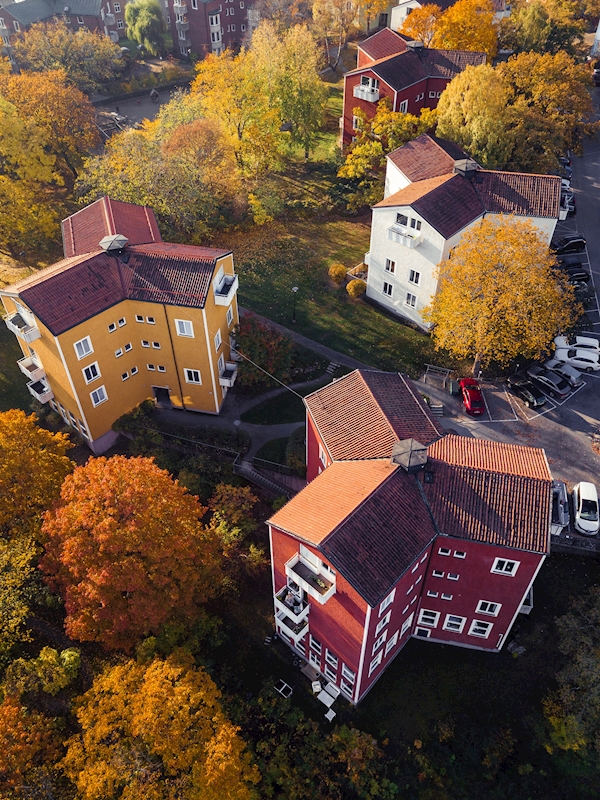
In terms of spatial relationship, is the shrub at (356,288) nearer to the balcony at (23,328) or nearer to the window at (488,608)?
the balcony at (23,328)

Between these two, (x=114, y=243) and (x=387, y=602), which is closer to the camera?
(x=387, y=602)

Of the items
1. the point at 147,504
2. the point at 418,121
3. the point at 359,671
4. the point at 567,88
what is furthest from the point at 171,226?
the point at 359,671

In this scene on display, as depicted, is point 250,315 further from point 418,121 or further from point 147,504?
point 418,121

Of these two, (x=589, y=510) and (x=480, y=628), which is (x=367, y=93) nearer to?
(x=589, y=510)

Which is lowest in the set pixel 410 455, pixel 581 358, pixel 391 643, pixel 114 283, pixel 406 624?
pixel 391 643

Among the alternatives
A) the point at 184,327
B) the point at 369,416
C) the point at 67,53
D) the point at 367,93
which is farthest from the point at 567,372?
the point at 67,53

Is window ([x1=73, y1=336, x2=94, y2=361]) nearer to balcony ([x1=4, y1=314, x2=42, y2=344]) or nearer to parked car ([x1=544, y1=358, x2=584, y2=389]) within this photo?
balcony ([x1=4, y1=314, x2=42, y2=344])

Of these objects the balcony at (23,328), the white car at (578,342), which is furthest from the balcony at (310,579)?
the white car at (578,342)
